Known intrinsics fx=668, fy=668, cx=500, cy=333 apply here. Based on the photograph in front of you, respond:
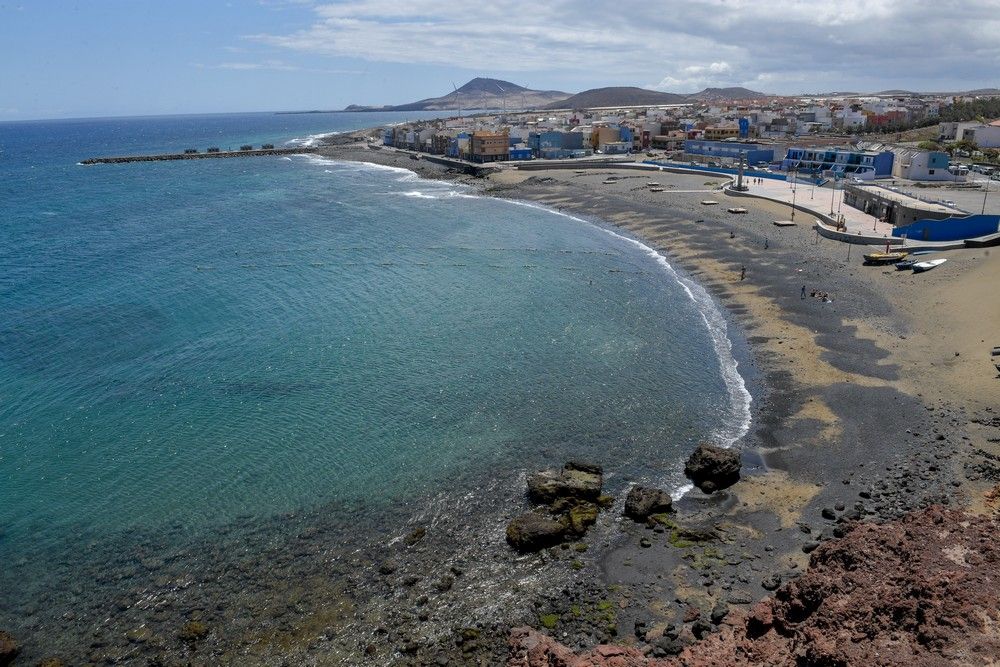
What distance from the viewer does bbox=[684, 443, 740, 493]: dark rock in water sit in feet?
68.1

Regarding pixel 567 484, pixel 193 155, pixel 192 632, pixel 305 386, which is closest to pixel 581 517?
pixel 567 484

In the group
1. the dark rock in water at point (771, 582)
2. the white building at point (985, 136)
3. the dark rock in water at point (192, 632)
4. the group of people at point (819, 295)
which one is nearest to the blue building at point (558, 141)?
the white building at point (985, 136)

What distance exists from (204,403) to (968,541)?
25.6 meters

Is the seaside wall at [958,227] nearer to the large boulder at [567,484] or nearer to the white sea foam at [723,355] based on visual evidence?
the white sea foam at [723,355]

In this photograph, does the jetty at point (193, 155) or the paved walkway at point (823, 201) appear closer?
the paved walkway at point (823, 201)

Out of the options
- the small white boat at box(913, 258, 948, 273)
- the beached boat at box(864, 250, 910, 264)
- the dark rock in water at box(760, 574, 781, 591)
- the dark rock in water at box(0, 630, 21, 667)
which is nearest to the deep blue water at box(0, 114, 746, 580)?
the dark rock in water at box(0, 630, 21, 667)

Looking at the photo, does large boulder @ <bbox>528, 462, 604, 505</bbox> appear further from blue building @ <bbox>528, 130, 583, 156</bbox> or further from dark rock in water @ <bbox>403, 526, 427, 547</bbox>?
blue building @ <bbox>528, 130, 583, 156</bbox>

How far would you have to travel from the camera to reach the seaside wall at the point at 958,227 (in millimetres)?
41844

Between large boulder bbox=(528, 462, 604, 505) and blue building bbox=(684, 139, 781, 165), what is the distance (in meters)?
68.4

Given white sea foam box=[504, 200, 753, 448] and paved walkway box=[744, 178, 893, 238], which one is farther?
paved walkway box=[744, 178, 893, 238]

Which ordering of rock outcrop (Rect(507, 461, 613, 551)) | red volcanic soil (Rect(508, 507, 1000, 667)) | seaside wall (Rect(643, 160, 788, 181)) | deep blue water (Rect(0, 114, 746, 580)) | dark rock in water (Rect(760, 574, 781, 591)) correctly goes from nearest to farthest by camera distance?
red volcanic soil (Rect(508, 507, 1000, 667))
dark rock in water (Rect(760, 574, 781, 591))
rock outcrop (Rect(507, 461, 613, 551))
deep blue water (Rect(0, 114, 746, 580))
seaside wall (Rect(643, 160, 788, 181))

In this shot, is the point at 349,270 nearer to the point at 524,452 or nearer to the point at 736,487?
the point at 524,452

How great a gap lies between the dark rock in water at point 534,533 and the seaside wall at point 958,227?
37234 mm

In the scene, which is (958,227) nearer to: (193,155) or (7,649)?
(7,649)
